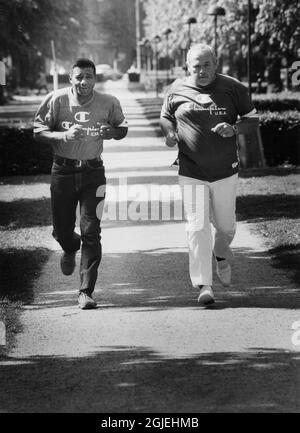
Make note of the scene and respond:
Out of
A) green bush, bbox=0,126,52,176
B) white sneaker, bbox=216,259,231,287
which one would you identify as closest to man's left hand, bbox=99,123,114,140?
white sneaker, bbox=216,259,231,287

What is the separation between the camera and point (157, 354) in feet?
23.3

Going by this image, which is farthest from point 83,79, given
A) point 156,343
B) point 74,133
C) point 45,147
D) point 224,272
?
point 45,147

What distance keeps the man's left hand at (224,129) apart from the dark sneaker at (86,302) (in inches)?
60.6

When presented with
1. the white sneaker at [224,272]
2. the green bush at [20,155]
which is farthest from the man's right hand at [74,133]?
the green bush at [20,155]

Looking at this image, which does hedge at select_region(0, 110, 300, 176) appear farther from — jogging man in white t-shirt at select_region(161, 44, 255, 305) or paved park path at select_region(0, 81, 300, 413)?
jogging man in white t-shirt at select_region(161, 44, 255, 305)

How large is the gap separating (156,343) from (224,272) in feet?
6.25

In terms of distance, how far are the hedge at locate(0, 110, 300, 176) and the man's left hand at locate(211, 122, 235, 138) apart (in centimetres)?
1202

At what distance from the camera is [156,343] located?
739 cm

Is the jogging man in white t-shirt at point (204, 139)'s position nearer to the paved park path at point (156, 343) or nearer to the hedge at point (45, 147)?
the paved park path at point (156, 343)

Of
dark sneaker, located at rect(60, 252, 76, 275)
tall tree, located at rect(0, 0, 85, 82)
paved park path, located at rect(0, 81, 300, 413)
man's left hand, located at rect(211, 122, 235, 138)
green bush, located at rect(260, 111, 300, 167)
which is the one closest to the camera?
paved park path, located at rect(0, 81, 300, 413)

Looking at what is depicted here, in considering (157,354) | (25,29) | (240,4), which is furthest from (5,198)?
(240,4)

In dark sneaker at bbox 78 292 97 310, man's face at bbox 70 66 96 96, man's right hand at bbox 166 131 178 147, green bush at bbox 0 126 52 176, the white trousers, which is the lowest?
green bush at bbox 0 126 52 176

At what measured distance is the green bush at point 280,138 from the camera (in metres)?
21.0

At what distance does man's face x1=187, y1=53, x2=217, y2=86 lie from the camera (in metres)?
8.32
